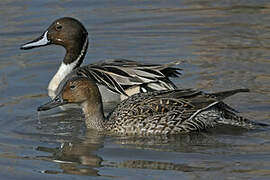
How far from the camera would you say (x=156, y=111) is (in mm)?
8586

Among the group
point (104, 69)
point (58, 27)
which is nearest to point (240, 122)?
point (104, 69)

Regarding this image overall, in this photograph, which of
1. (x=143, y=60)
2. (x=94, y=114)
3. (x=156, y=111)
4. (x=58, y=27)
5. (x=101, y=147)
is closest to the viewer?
(x=101, y=147)

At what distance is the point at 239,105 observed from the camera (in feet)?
31.6

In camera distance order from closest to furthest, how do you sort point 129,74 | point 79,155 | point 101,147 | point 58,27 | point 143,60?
point 79,155
point 101,147
point 129,74
point 58,27
point 143,60

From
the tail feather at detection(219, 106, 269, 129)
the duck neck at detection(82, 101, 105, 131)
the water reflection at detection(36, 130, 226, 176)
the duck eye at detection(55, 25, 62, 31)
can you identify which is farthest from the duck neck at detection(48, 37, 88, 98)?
the tail feather at detection(219, 106, 269, 129)

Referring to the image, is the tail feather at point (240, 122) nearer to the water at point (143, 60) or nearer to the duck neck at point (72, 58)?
the water at point (143, 60)

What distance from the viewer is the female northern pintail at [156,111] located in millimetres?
8602

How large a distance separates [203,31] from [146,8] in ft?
5.42

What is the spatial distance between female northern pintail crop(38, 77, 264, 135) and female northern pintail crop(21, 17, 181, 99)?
112 cm

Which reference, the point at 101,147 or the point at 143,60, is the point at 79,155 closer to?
the point at 101,147

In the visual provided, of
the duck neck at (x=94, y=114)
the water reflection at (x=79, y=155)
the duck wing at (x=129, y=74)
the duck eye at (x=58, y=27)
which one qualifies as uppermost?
the duck eye at (x=58, y=27)

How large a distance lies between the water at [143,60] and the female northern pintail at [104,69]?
412mm

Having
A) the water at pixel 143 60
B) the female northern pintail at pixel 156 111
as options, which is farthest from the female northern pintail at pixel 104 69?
the female northern pintail at pixel 156 111

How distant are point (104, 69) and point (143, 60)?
4.73ft
